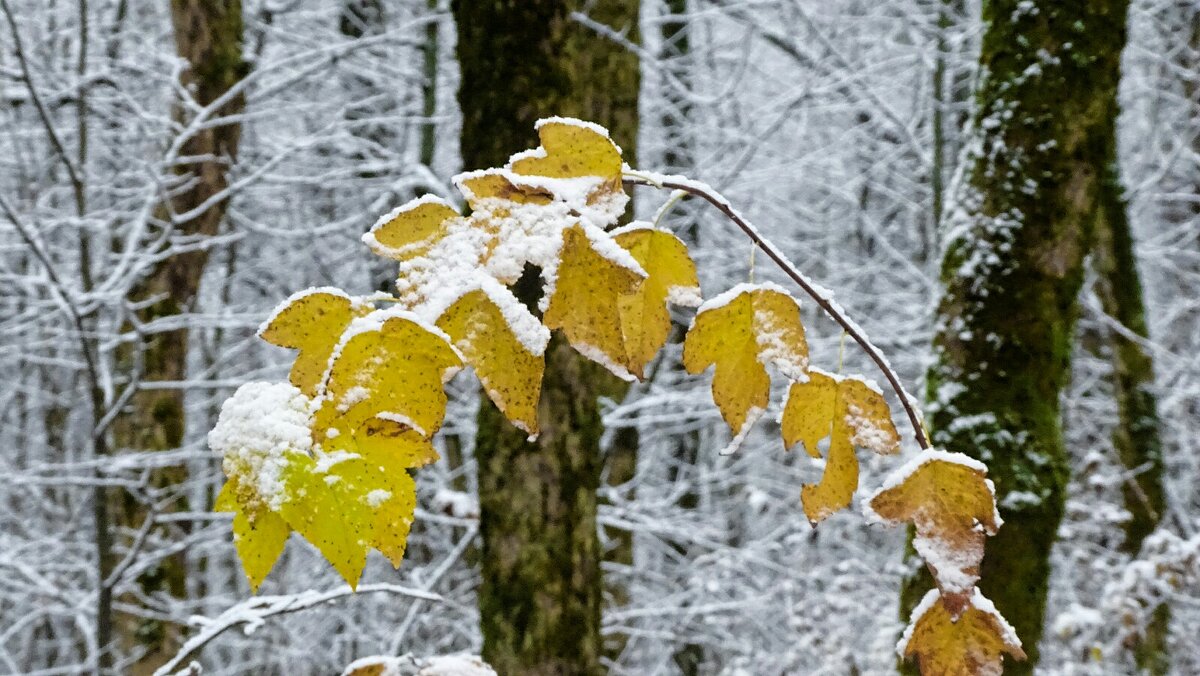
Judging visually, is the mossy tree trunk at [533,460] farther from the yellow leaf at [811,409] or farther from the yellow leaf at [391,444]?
the yellow leaf at [391,444]

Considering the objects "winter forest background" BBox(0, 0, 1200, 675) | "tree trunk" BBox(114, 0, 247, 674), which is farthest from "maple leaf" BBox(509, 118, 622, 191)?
"tree trunk" BBox(114, 0, 247, 674)

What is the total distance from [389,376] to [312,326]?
0.12 m

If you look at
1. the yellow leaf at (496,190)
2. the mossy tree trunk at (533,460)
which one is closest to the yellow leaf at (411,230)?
the yellow leaf at (496,190)

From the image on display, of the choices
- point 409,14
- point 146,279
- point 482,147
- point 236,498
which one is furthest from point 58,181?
point 236,498

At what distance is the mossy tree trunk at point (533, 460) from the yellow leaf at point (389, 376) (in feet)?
5.64

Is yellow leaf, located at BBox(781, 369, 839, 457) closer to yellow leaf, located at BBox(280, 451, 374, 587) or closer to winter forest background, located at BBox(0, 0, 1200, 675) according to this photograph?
yellow leaf, located at BBox(280, 451, 374, 587)

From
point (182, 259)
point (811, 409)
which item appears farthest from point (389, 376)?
point (182, 259)

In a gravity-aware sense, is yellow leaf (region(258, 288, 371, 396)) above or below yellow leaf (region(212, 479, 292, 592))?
above

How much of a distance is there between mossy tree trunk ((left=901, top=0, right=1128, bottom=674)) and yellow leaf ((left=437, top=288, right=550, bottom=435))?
176 centimetres

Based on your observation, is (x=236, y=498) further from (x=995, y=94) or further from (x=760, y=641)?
(x=760, y=641)

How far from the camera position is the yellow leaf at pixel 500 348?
22.0 inches

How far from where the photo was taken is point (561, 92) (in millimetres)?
2332

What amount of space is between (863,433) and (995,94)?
1748mm

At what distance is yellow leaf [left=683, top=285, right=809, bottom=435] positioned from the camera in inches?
27.6
